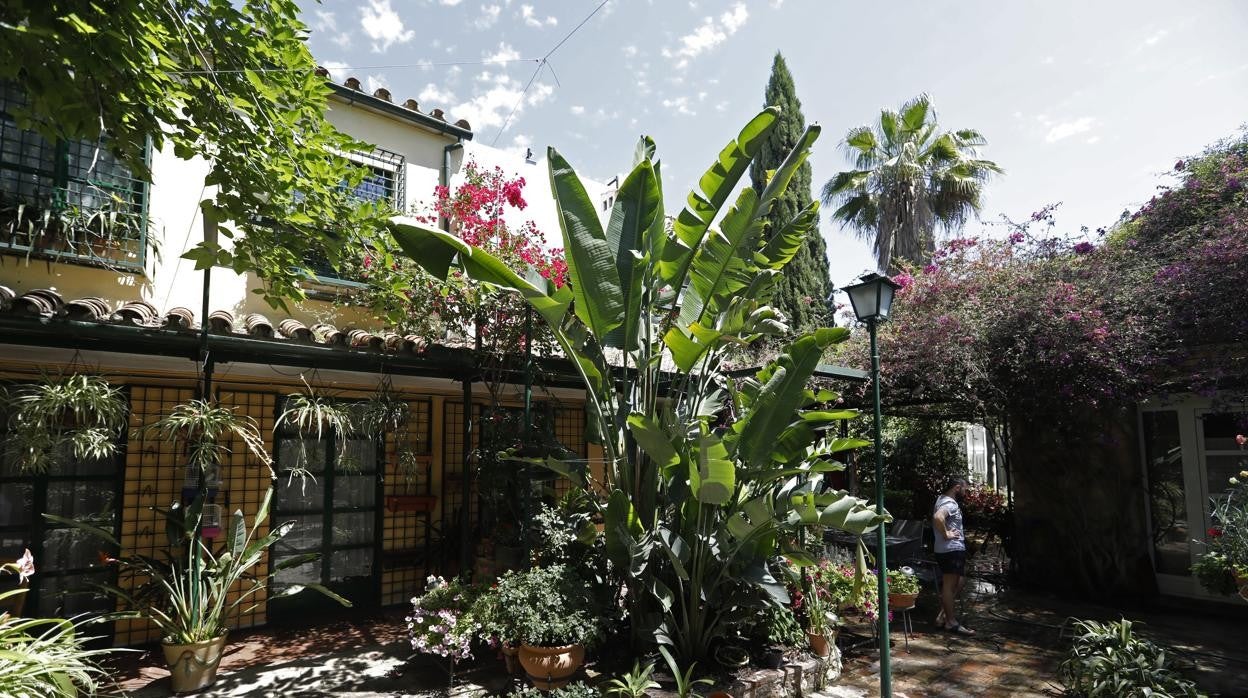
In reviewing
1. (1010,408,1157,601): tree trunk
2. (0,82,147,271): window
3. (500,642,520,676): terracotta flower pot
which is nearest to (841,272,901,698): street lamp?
(500,642,520,676): terracotta flower pot

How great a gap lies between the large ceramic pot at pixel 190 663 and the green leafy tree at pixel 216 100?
114 inches

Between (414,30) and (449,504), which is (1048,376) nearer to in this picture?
(449,504)

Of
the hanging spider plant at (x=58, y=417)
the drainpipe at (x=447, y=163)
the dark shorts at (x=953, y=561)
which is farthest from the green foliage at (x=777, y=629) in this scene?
the drainpipe at (x=447, y=163)

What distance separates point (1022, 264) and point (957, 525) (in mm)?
3983

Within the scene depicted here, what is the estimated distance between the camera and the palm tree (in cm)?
1595

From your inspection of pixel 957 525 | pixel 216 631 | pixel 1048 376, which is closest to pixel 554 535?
pixel 216 631

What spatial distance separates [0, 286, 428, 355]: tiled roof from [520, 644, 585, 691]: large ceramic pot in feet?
9.89

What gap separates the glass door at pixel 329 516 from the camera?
23.6 ft

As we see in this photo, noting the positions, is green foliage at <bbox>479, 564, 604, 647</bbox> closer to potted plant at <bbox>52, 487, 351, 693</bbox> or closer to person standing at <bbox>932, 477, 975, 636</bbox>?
potted plant at <bbox>52, 487, 351, 693</bbox>

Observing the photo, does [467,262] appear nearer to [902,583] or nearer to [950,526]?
[902,583]

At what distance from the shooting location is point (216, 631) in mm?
5250

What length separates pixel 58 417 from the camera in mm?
5059

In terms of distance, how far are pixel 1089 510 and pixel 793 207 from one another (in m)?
9.98

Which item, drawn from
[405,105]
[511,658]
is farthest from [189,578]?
[405,105]
